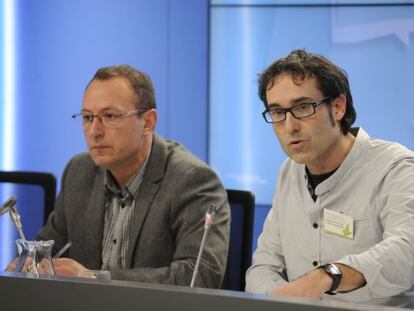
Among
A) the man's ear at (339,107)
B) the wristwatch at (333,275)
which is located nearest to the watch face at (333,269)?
the wristwatch at (333,275)

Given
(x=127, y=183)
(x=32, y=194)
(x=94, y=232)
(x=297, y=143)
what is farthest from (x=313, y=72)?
(x=32, y=194)

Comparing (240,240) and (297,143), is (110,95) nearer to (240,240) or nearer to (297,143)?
(240,240)

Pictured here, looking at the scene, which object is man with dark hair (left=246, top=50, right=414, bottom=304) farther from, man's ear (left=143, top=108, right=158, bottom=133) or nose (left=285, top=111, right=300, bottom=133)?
man's ear (left=143, top=108, right=158, bottom=133)

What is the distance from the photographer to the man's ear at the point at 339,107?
2031 millimetres

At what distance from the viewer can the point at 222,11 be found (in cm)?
425

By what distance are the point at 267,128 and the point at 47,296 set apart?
3281mm

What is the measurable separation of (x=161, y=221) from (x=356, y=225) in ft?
2.17

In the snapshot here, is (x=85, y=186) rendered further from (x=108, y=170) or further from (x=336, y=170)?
(x=336, y=170)

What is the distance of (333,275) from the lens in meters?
1.68

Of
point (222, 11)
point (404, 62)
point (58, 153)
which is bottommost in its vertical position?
point (58, 153)

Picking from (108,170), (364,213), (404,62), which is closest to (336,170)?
(364,213)

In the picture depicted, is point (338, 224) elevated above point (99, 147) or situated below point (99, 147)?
below

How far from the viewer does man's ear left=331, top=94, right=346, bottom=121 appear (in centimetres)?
203

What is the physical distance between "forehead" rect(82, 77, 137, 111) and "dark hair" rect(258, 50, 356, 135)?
59 cm
